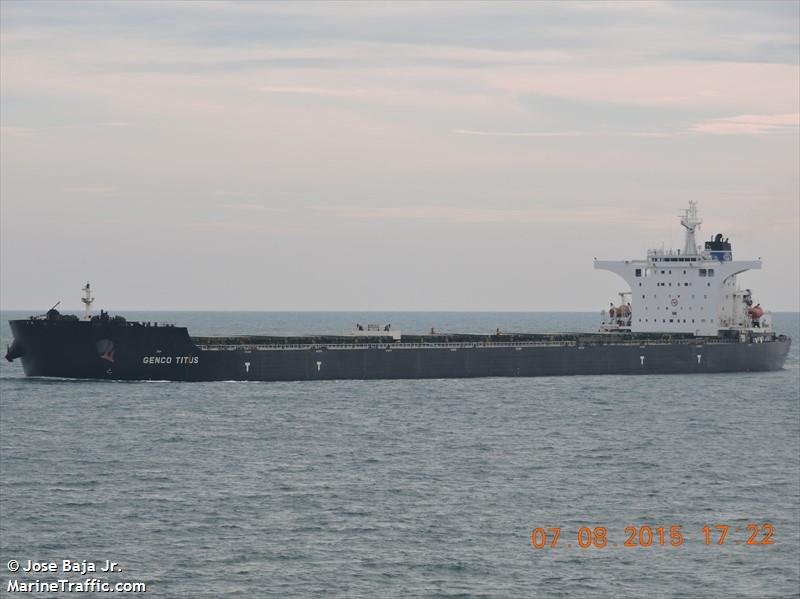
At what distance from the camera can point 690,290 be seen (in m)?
89.7

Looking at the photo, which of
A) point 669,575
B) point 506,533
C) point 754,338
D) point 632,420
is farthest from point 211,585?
point 754,338

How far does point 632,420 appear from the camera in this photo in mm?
58688

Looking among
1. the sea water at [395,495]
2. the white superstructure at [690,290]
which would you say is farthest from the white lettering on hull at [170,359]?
the white superstructure at [690,290]

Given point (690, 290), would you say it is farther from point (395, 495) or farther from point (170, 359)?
point (395, 495)

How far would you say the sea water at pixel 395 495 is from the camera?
29891 millimetres

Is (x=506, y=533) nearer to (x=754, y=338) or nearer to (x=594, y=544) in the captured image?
(x=594, y=544)

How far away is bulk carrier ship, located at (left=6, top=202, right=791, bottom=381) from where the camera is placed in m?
66.8

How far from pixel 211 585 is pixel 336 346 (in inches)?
1793
